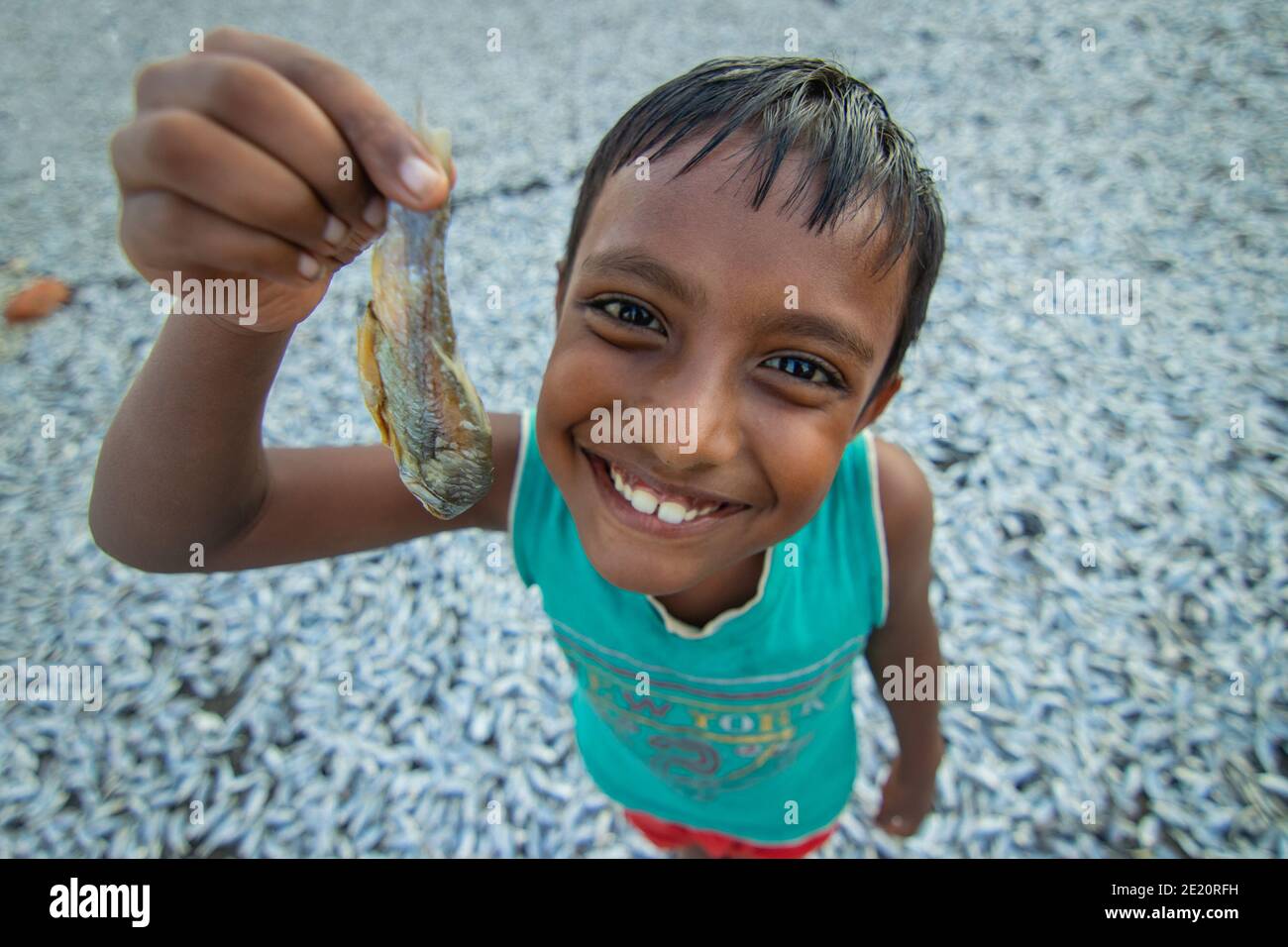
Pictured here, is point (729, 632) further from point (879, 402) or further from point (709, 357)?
point (709, 357)

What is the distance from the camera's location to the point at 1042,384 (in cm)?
351

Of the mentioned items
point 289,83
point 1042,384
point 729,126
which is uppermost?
point 1042,384

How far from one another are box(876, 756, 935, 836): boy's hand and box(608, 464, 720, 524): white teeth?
1.23m

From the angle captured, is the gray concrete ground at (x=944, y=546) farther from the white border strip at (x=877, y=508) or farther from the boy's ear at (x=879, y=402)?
the boy's ear at (x=879, y=402)

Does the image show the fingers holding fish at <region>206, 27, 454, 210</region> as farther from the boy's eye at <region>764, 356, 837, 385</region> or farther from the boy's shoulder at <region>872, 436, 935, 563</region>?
the boy's shoulder at <region>872, 436, 935, 563</region>

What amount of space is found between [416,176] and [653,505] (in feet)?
1.76

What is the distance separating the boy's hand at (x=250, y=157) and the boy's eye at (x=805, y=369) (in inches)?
19.1

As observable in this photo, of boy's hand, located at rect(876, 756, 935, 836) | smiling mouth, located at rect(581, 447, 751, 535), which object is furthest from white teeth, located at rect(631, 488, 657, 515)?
boy's hand, located at rect(876, 756, 935, 836)

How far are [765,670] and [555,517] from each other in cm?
43

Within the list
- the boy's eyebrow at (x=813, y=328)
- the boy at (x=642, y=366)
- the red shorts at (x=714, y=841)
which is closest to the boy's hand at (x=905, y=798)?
the red shorts at (x=714, y=841)

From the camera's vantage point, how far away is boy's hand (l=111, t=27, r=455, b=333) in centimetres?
54

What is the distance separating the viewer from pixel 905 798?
6.54 ft
